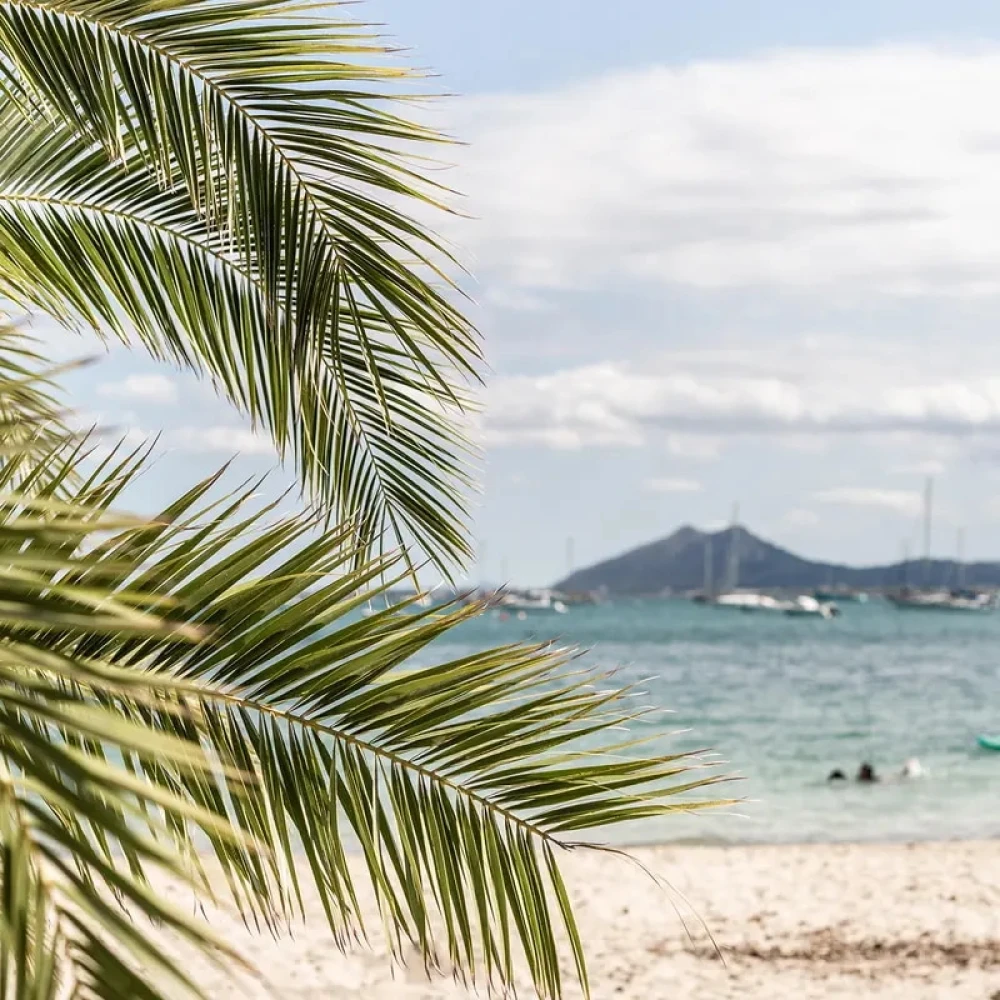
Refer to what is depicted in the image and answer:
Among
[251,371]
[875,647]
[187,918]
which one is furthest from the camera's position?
[875,647]

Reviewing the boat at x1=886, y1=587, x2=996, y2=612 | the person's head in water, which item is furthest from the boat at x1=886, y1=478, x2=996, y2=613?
the person's head in water

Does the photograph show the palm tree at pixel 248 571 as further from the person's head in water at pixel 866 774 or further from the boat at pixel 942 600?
the boat at pixel 942 600

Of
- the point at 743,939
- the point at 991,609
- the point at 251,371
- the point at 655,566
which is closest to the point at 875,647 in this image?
the point at 991,609

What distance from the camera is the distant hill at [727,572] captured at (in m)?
121

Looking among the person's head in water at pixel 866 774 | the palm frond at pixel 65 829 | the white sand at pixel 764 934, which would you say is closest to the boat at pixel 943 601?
the person's head in water at pixel 866 774

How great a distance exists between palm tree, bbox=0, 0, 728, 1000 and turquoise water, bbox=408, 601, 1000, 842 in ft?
1.08

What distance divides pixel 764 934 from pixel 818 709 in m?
27.7

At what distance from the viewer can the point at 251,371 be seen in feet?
12.2

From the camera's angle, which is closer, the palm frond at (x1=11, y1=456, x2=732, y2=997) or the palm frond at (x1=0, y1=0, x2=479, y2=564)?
the palm frond at (x1=11, y1=456, x2=732, y2=997)

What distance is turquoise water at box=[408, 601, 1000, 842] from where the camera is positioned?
17703 mm

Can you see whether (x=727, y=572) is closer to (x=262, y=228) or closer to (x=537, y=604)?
(x=537, y=604)

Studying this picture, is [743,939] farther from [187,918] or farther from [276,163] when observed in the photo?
[187,918]

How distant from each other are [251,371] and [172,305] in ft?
1.02

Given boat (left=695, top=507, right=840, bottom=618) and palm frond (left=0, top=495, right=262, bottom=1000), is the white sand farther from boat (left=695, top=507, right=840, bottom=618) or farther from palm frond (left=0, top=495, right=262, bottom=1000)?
Result: boat (left=695, top=507, right=840, bottom=618)
